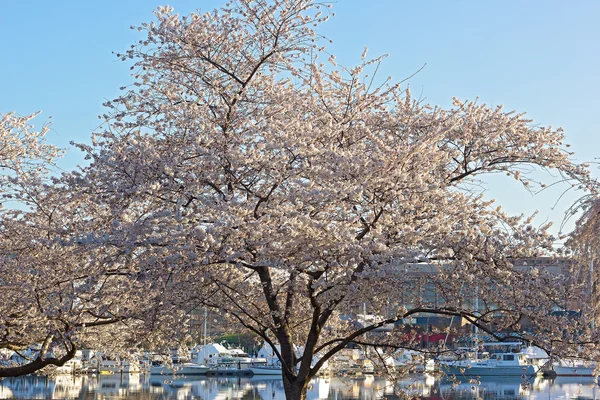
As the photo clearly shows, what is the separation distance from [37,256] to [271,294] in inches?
208

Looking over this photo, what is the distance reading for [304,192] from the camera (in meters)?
11.0

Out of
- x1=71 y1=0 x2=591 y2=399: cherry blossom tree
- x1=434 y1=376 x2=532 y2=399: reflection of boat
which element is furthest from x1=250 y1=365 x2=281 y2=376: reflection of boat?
x1=71 y1=0 x2=591 y2=399: cherry blossom tree

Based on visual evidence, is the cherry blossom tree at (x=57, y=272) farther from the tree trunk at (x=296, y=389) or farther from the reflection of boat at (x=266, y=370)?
the reflection of boat at (x=266, y=370)

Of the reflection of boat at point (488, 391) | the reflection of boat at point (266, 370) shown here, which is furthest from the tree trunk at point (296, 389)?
the reflection of boat at point (266, 370)

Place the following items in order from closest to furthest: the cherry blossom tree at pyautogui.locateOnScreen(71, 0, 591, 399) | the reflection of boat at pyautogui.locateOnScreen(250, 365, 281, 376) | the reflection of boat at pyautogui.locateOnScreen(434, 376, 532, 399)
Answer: the cherry blossom tree at pyautogui.locateOnScreen(71, 0, 591, 399) → the reflection of boat at pyautogui.locateOnScreen(434, 376, 532, 399) → the reflection of boat at pyautogui.locateOnScreen(250, 365, 281, 376)

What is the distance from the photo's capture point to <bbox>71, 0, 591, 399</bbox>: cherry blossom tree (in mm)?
11266

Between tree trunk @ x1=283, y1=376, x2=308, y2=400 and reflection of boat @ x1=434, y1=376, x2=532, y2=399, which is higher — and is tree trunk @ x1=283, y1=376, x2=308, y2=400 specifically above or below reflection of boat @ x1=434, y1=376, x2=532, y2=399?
above

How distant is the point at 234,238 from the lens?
11.0 meters

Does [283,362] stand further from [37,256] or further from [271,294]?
[37,256]

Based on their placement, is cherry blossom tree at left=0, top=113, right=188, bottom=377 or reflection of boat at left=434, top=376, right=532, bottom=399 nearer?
cherry blossom tree at left=0, top=113, right=188, bottom=377

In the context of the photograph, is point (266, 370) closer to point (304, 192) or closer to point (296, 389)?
point (296, 389)

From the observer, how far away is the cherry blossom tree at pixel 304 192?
1127cm

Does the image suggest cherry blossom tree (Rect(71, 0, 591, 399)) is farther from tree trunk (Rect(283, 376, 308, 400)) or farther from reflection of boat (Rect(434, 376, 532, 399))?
reflection of boat (Rect(434, 376, 532, 399))

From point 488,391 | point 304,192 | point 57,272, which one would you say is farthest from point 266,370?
point 304,192
